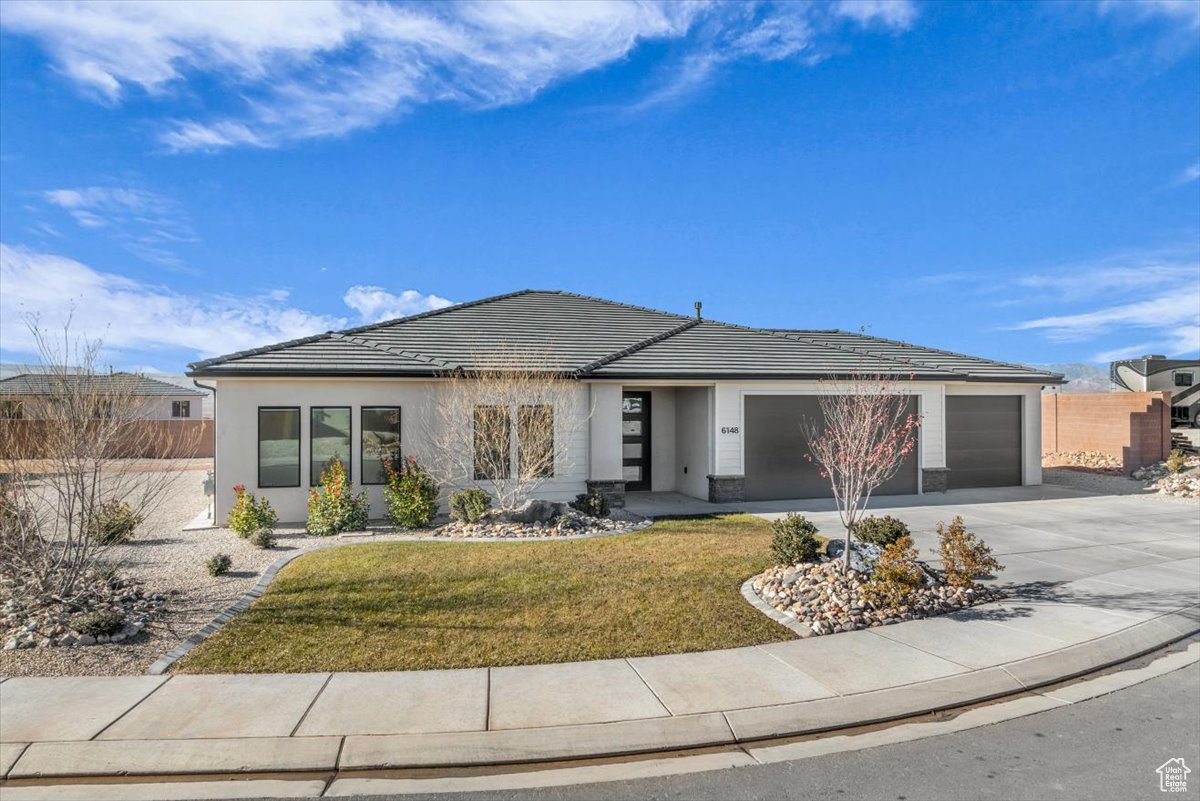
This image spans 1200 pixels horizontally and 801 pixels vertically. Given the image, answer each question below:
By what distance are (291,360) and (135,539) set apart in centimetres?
408

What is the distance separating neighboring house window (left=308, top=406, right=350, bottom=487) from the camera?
1295cm

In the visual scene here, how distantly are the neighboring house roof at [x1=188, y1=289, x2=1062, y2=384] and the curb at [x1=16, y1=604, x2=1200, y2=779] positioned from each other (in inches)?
354

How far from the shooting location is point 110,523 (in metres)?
9.19

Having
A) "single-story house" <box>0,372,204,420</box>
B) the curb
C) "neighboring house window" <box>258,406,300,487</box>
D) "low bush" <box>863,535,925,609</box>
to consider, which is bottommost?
the curb

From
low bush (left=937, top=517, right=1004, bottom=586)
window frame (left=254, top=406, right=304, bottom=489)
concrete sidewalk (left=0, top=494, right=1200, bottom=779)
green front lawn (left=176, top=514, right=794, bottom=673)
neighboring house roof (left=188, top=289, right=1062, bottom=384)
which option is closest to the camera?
concrete sidewalk (left=0, top=494, right=1200, bottom=779)

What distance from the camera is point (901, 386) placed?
1579 cm

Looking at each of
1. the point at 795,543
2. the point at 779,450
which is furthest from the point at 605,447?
the point at 795,543

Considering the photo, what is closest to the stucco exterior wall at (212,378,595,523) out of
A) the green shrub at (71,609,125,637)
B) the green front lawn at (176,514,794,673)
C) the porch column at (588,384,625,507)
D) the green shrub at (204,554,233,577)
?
the porch column at (588,384,625,507)

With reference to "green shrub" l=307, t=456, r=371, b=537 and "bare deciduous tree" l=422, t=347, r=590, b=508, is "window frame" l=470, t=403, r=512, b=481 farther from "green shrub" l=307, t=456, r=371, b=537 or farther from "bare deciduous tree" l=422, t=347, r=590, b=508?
"green shrub" l=307, t=456, r=371, b=537

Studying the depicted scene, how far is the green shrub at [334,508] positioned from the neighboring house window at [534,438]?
3103 mm

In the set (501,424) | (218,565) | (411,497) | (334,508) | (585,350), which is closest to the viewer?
(218,565)

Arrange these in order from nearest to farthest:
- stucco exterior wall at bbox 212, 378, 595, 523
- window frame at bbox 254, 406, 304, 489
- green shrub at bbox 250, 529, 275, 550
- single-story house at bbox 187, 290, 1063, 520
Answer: green shrub at bbox 250, 529, 275, 550, stucco exterior wall at bbox 212, 378, 595, 523, window frame at bbox 254, 406, 304, 489, single-story house at bbox 187, 290, 1063, 520

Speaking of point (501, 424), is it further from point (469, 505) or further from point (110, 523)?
point (110, 523)

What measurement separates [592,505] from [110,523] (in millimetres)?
7757
